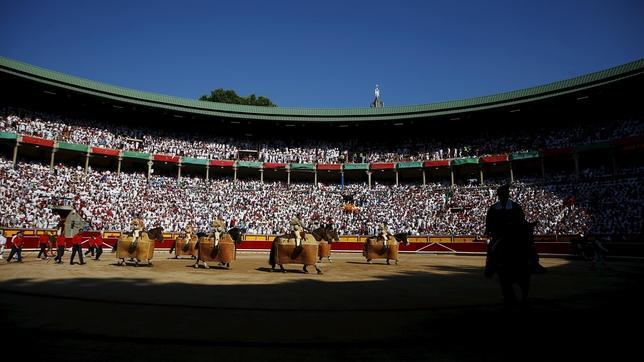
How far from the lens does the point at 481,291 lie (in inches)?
376

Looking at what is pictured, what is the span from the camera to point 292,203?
42906 millimetres

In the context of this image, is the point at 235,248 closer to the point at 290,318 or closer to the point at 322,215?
the point at 290,318

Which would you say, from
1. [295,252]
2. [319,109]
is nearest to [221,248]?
[295,252]

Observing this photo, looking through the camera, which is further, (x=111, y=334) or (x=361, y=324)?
(x=361, y=324)

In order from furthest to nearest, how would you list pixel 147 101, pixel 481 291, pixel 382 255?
pixel 147 101, pixel 382 255, pixel 481 291

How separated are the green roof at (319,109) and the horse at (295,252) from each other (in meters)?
37.2

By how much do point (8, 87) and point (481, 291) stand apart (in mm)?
48595

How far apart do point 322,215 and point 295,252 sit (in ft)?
89.4

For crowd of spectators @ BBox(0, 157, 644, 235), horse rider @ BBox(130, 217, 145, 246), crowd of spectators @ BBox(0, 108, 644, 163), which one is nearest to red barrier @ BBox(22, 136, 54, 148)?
crowd of spectators @ BBox(0, 108, 644, 163)

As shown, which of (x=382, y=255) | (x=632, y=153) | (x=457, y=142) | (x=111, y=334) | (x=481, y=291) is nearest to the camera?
(x=111, y=334)

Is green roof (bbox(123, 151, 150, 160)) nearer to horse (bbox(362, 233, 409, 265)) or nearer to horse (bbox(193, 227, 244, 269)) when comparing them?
horse (bbox(193, 227, 244, 269))

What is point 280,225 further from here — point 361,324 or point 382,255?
point 361,324

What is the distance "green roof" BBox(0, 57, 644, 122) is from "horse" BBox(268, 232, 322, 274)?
122 feet

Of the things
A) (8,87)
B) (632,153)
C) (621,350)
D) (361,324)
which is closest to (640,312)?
(621,350)
